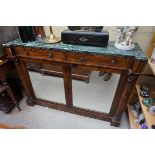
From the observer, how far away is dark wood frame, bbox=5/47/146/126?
1.07 metres

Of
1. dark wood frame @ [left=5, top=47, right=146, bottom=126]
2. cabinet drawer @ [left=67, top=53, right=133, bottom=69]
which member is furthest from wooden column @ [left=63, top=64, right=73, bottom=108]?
cabinet drawer @ [left=67, top=53, right=133, bottom=69]

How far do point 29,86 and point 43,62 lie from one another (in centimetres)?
46

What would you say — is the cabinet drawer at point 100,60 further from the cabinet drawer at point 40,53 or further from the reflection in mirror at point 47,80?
the reflection in mirror at point 47,80

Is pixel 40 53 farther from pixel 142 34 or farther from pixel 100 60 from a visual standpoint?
pixel 142 34

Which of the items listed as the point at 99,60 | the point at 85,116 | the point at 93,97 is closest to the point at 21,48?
the point at 99,60

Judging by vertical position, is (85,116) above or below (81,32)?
below

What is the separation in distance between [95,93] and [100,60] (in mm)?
525

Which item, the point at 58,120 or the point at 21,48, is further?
the point at 58,120

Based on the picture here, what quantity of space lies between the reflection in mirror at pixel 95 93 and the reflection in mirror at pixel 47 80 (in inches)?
7.2

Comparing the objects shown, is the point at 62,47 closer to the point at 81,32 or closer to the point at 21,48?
the point at 81,32

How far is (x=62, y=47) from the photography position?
114 cm

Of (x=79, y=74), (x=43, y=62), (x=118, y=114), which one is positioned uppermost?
(x=43, y=62)

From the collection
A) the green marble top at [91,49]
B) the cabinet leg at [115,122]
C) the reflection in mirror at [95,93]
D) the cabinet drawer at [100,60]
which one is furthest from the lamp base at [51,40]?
the cabinet leg at [115,122]
